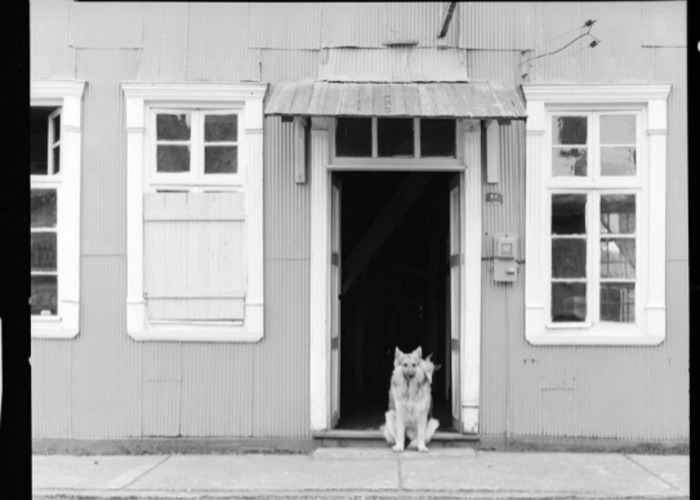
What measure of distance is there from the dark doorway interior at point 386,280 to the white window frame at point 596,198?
84.5 inches

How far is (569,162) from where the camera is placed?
7.18 m

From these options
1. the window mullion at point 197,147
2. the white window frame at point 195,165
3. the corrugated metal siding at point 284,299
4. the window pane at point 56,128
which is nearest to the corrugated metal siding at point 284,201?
the corrugated metal siding at point 284,299

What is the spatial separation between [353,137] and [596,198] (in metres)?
2.39

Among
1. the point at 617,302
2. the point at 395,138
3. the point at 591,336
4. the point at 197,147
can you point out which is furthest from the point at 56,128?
the point at 617,302

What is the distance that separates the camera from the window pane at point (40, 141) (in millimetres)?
7250

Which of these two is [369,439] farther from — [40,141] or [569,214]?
[40,141]

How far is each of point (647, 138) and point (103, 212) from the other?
17.1ft

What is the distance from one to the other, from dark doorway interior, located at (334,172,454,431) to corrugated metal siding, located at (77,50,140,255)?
3075 millimetres

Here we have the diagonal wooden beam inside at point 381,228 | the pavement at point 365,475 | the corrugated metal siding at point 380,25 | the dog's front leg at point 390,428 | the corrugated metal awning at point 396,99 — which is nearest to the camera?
the pavement at point 365,475

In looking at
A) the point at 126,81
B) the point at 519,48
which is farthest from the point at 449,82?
the point at 126,81

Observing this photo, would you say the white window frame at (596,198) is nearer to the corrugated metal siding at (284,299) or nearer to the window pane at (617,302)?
the window pane at (617,302)

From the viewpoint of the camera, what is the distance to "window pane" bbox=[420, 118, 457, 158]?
7.16 m
